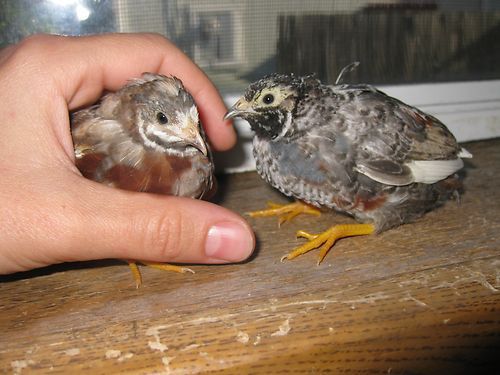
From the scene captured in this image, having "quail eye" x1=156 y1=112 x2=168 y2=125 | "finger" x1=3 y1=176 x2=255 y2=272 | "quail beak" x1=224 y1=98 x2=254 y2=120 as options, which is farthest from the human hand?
"quail beak" x1=224 y1=98 x2=254 y2=120

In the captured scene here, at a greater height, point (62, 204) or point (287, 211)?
point (62, 204)

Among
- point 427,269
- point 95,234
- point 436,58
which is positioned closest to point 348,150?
point 427,269

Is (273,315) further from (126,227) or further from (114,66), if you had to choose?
(114,66)

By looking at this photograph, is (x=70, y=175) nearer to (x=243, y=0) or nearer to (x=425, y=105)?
(x=243, y=0)

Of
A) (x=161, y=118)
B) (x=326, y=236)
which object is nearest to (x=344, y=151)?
(x=326, y=236)

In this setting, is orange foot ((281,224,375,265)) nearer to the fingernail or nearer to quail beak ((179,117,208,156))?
the fingernail

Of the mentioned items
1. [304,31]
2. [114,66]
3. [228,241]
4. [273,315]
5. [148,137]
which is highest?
[304,31]

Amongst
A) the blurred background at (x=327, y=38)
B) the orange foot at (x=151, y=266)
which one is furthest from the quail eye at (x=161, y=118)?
the blurred background at (x=327, y=38)

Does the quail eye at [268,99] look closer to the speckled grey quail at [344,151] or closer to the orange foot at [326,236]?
the speckled grey quail at [344,151]
